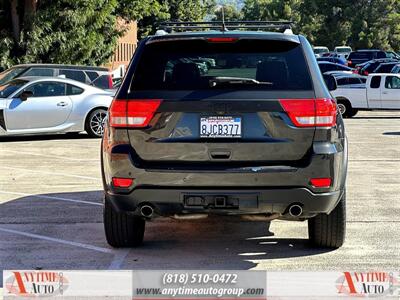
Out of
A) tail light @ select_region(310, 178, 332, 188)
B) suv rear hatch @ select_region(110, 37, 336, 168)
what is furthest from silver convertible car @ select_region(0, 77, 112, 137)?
tail light @ select_region(310, 178, 332, 188)

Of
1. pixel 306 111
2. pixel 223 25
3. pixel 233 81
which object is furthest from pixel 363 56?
pixel 306 111

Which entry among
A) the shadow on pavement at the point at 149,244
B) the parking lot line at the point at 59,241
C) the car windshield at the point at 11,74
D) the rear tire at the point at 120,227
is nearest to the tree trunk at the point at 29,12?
the car windshield at the point at 11,74

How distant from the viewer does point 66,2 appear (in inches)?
1021

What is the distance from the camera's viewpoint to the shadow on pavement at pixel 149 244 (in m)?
6.11

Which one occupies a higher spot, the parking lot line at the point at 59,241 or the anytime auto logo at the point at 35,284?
the anytime auto logo at the point at 35,284

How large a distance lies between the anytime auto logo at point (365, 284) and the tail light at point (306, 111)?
1.18m

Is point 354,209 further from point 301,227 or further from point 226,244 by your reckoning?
point 226,244

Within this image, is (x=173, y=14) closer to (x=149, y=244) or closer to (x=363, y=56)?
(x=363, y=56)

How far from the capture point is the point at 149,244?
6.74 meters

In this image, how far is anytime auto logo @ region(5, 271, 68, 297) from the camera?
509 cm

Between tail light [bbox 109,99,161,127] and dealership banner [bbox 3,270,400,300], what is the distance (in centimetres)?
117

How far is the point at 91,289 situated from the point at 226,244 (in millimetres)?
1752

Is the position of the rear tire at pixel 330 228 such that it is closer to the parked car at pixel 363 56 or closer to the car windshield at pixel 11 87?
the car windshield at pixel 11 87

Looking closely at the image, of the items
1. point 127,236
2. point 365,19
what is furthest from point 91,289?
point 365,19
